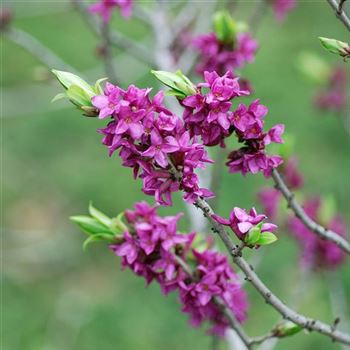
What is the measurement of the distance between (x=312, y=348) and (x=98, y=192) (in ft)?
7.67

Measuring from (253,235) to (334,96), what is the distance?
2.30 metres

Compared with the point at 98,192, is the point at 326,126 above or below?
above

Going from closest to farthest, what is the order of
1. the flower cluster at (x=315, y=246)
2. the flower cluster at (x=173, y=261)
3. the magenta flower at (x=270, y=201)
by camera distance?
the flower cluster at (x=173, y=261), the flower cluster at (x=315, y=246), the magenta flower at (x=270, y=201)

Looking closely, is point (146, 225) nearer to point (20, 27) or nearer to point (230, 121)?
point (230, 121)

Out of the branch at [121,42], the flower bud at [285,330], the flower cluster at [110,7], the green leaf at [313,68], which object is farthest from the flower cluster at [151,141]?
the green leaf at [313,68]

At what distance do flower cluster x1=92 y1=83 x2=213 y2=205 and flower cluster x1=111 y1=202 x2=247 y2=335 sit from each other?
0.94ft

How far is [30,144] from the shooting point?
618 centimetres

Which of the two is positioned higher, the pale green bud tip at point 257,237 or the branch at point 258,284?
the pale green bud tip at point 257,237

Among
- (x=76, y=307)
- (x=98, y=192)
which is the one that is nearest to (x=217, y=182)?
(x=76, y=307)

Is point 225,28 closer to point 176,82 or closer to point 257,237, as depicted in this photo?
point 176,82

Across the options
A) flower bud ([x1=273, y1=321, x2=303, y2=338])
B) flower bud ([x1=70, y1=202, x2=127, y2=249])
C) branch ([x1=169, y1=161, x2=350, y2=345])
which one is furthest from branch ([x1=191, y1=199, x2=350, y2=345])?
flower bud ([x1=70, y1=202, x2=127, y2=249])

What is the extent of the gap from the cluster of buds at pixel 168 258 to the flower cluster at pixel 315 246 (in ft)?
3.47

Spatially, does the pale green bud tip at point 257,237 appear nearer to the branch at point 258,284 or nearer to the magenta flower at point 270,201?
the branch at point 258,284

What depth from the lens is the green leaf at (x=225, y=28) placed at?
2.08m
